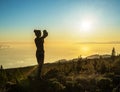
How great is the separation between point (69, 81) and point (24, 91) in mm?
3796

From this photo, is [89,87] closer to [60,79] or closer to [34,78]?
[60,79]

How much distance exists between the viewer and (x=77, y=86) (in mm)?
17906

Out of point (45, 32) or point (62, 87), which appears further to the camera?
point (45, 32)

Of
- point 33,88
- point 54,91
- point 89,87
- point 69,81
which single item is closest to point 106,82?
point 89,87

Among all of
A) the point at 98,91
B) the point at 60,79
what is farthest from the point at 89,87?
the point at 60,79

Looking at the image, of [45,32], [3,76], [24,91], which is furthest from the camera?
[3,76]

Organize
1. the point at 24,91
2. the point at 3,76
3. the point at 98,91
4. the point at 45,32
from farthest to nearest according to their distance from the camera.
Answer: the point at 3,76 → the point at 45,32 → the point at 98,91 → the point at 24,91

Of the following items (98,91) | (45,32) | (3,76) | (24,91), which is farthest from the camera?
(3,76)

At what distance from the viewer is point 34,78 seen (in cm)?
1817

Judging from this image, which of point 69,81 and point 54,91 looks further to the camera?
point 69,81

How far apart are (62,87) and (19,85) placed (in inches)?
112

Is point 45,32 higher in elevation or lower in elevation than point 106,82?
higher

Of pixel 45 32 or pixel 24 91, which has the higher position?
pixel 45 32

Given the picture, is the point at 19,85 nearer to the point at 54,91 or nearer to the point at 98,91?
the point at 54,91
